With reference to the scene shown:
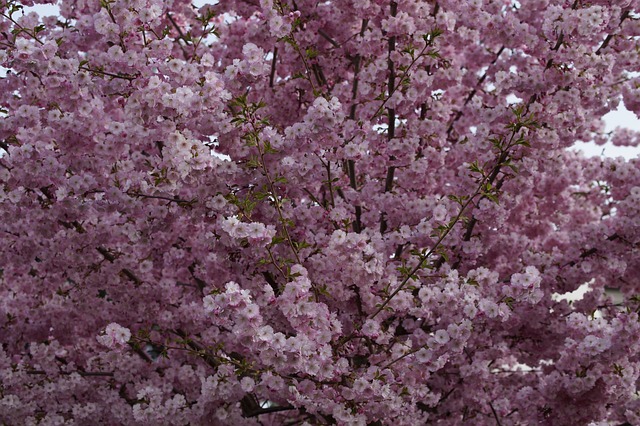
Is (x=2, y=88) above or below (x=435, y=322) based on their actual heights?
above

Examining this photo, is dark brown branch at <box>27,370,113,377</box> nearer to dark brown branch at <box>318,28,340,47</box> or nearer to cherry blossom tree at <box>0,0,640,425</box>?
cherry blossom tree at <box>0,0,640,425</box>

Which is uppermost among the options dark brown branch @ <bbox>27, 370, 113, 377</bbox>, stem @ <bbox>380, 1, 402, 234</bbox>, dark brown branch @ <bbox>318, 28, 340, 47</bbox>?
dark brown branch @ <bbox>318, 28, 340, 47</bbox>

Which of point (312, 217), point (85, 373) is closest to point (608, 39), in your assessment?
point (312, 217)

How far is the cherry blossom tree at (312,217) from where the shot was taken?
5.36 meters

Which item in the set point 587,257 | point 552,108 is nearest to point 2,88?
point 552,108

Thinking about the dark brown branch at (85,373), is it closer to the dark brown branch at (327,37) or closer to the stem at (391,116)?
the stem at (391,116)

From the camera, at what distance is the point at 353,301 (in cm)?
598

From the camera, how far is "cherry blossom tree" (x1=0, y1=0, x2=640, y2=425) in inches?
211

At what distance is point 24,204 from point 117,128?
1174mm

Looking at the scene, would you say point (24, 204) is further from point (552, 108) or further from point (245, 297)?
point (552, 108)

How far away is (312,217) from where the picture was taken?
5.87 m

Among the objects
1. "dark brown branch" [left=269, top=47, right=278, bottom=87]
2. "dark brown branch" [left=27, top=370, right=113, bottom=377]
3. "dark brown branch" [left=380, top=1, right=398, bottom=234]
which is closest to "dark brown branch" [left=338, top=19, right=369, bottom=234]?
"dark brown branch" [left=380, top=1, right=398, bottom=234]

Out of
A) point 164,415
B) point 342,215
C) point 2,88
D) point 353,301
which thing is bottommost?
point 164,415

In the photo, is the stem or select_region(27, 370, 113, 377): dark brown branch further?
select_region(27, 370, 113, 377): dark brown branch
